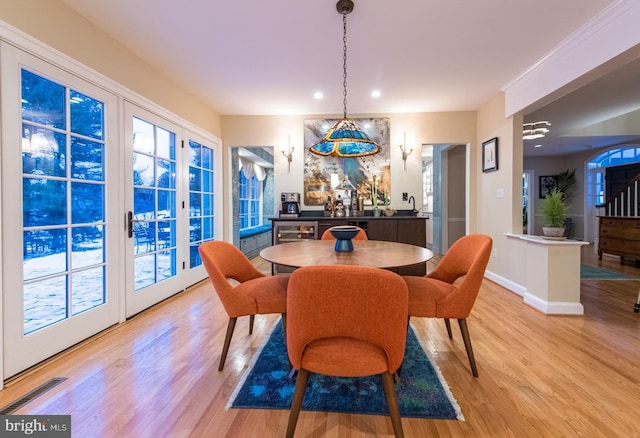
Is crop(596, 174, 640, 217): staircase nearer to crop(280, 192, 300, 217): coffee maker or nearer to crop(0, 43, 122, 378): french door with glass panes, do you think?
crop(280, 192, 300, 217): coffee maker

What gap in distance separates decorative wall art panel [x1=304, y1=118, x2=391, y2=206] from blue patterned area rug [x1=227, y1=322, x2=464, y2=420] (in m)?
3.10

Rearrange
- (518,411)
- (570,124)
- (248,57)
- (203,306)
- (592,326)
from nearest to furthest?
(518,411), (592,326), (248,57), (203,306), (570,124)

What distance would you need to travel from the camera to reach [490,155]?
4086mm

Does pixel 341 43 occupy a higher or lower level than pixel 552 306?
higher

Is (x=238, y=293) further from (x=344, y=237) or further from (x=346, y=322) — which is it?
(x=346, y=322)

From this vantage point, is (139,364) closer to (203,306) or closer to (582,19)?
(203,306)

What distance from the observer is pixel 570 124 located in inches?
218

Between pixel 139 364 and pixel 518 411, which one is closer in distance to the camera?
pixel 518 411

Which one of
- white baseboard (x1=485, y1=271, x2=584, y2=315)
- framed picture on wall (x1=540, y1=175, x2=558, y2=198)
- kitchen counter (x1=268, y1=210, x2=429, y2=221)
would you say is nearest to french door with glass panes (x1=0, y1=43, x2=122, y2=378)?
kitchen counter (x1=268, y1=210, x2=429, y2=221)

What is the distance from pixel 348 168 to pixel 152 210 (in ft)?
9.46

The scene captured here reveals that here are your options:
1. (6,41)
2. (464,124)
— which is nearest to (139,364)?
(6,41)

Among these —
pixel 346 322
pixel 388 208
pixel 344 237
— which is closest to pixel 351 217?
pixel 388 208

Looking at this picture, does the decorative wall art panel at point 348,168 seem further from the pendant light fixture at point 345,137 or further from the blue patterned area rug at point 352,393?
the blue patterned area rug at point 352,393

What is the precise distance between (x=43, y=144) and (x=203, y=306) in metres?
2.00
